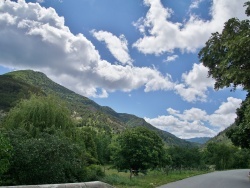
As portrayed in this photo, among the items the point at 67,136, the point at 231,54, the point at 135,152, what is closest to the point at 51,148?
the point at 67,136

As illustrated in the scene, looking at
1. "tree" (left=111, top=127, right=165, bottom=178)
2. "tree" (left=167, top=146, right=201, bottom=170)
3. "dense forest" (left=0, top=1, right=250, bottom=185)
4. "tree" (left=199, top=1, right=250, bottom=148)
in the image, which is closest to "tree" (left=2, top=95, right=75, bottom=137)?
"dense forest" (left=0, top=1, right=250, bottom=185)

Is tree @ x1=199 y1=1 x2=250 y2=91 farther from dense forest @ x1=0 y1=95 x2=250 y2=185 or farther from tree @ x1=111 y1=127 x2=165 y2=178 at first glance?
tree @ x1=111 y1=127 x2=165 y2=178

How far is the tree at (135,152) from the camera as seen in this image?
1188 inches

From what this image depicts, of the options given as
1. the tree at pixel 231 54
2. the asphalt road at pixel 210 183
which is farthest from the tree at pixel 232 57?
the asphalt road at pixel 210 183

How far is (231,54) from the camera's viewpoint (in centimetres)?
1617

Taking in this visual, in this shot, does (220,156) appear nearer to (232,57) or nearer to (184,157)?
(184,157)

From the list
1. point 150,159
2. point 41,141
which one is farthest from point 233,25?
point 150,159

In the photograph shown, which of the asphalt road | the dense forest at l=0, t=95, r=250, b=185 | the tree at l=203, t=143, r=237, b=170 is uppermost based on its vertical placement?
the tree at l=203, t=143, r=237, b=170

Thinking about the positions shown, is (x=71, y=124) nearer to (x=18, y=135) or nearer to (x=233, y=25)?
(x=18, y=135)

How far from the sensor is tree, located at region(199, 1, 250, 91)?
52.3ft

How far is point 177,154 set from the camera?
57.8 m

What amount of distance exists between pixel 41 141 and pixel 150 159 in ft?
61.2

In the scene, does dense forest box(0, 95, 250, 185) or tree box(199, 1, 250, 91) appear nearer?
dense forest box(0, 95, 250, 185)

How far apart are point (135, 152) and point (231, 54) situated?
658 inches
